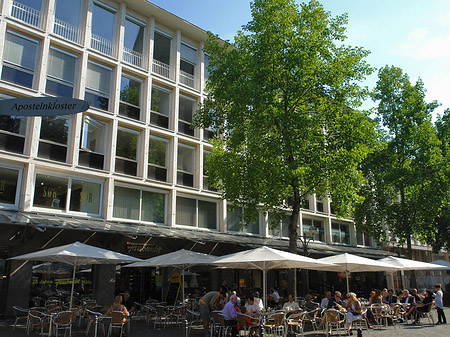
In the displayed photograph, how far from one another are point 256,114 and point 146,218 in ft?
29.8

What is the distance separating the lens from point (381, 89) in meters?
27.4

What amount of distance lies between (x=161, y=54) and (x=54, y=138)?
9139 millimetres

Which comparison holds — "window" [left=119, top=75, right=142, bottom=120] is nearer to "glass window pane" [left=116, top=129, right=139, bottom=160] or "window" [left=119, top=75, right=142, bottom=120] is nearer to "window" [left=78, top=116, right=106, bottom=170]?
"glass window pane" [left=116, top=129, right=139, bottom=160]

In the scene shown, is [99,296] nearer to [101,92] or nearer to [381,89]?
[101,92]

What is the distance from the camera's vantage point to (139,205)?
69.5 ft

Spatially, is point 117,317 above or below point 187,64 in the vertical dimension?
below

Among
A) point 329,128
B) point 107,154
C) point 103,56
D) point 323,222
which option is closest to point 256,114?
point 329,128

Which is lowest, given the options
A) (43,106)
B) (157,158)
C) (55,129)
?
(43,106)

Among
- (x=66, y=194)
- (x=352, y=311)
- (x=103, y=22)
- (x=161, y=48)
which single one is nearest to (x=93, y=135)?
(x=66, y=194)

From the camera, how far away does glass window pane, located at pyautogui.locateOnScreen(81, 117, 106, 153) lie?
64.8 feet

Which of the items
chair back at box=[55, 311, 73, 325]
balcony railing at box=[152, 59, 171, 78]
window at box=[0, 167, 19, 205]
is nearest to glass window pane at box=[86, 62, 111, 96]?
balcony railing at box=[152, 59, 171, 78]

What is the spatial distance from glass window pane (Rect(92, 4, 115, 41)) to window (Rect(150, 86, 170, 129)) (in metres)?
3.84

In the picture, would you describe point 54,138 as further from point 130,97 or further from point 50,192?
point 130,97

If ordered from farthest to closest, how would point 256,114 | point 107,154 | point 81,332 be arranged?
point 107,154 → point 256,114 → point 81,332
